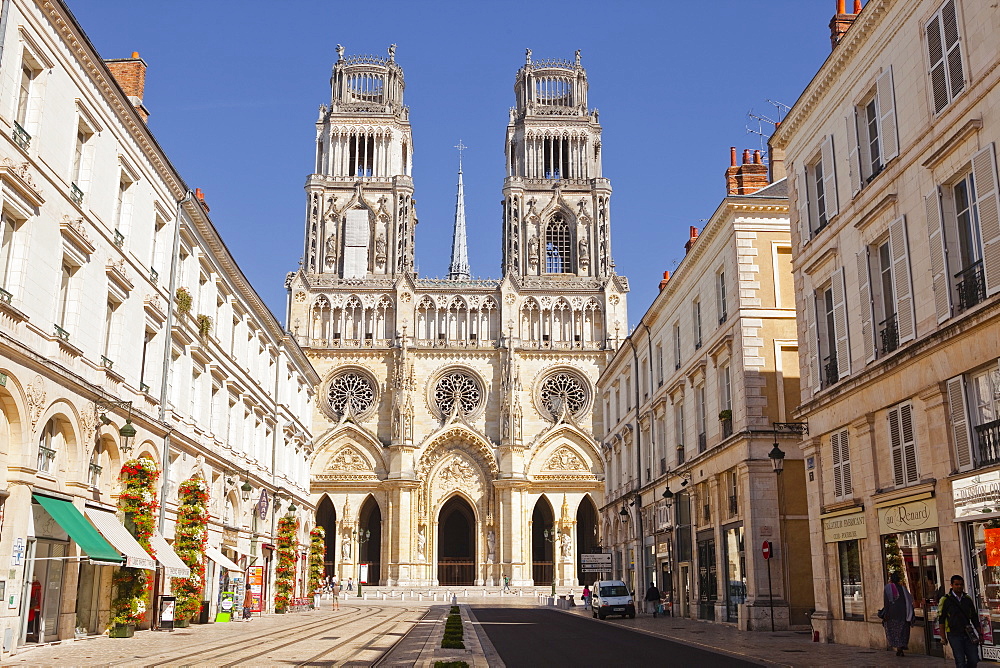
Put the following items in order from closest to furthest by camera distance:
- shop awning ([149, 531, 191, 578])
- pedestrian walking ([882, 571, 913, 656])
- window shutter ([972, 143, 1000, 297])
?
window shutter ([972, 143, 1000, 297]) < pedestrian walking ([882, 571, 913, 656]) < shop awning ([149, 531, 191, 578])

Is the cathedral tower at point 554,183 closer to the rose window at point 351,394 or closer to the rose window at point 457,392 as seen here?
the rose window at point 457,392

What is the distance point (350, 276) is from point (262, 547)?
3414cm

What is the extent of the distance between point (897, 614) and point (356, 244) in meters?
59.0

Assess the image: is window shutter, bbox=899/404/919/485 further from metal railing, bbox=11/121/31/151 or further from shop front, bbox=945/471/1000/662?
metal railing, bbox=11/121/31/151

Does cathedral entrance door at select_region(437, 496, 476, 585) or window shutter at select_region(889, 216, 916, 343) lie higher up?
window shutter at select_region(889, 216, 916, 343)

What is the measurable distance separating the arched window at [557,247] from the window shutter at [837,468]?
169 ft

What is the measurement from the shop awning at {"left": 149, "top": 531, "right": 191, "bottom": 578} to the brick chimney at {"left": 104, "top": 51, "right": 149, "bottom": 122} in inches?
485

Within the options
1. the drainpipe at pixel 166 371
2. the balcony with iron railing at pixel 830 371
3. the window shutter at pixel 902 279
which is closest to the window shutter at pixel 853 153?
the window shutter at pixel 902 279

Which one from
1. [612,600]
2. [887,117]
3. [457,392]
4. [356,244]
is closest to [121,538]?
[887,117]

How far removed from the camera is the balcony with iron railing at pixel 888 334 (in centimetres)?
1797

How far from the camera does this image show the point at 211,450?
3114 centimetres

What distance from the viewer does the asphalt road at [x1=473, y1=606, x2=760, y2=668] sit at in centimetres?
1696

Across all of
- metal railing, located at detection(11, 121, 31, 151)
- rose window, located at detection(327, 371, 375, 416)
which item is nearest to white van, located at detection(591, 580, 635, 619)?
metal railing, located at detection(11, 121, 31, 151)

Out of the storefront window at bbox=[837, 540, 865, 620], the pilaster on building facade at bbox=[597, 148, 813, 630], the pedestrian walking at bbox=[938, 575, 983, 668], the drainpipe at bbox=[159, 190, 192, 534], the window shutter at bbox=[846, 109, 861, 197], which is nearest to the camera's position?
the pedestrian walking at bbox=[938, 575, 983, 668]
